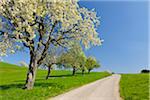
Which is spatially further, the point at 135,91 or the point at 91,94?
the point at 135,91

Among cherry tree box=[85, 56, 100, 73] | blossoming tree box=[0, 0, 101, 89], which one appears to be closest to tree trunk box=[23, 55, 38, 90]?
blossoming tree box=[0, 0, 101, 89]

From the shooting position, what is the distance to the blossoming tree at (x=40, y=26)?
34594mm

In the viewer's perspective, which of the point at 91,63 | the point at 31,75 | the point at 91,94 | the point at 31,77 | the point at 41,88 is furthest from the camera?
the point at 91,63

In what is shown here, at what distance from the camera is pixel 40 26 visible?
1484 inches

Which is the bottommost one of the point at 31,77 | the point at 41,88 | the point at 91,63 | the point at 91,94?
the point at 91,94

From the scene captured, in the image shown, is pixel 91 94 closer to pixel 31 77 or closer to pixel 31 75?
pixel 31 77

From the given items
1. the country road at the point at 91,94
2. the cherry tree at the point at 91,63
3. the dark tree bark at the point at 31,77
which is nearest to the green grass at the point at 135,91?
the country road at the point at 91,94

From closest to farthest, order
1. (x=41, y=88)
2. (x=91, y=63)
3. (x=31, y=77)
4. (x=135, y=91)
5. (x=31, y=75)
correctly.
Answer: (x=135, y=91), (x=41, y=88), (x=31, y=77), (x=31, y=75), (x=91, y=63)

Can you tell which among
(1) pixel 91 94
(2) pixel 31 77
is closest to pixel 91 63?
(2) pixel 31 77

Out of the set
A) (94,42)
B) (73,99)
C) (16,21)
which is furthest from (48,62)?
(73,99)

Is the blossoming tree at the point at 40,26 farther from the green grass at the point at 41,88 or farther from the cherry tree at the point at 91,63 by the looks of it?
the cherry tree at the point at 91,63

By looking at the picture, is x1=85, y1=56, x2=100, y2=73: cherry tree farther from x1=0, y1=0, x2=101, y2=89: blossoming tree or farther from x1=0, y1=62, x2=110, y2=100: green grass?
x1=0, y1=0, x2=101, y2=89: blossoming tree

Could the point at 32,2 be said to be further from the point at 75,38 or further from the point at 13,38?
the point at 75,38

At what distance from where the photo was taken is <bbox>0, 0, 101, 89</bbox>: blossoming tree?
113 ft
